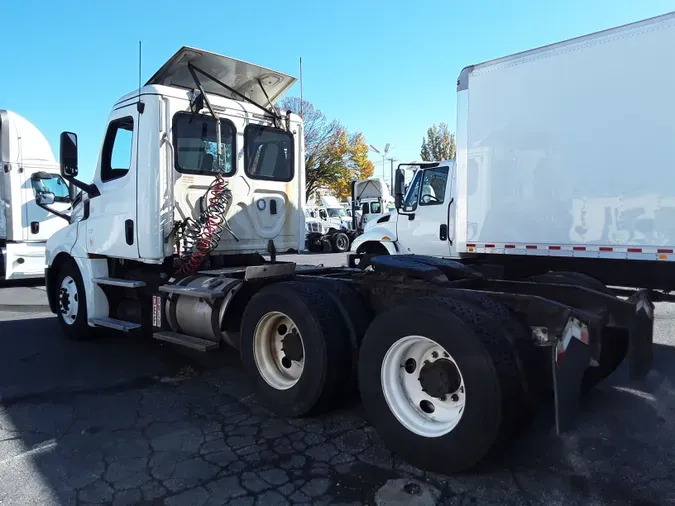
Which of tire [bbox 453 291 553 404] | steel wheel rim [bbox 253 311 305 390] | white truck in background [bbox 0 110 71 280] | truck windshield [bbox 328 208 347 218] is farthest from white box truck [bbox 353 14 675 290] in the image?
truck windshield [bbox 328 208 347 218]

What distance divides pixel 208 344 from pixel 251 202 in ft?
6.53

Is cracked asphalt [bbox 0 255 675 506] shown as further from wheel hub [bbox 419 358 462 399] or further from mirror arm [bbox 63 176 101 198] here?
mirror arm [bbox 63 176 101 198]

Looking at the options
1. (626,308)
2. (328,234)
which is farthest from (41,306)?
(328,234)

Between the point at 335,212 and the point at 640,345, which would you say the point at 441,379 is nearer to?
the point at 640,345

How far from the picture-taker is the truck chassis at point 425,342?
2979 mm

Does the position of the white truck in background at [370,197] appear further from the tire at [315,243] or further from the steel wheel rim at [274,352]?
the steel wheel rim at [274,352]

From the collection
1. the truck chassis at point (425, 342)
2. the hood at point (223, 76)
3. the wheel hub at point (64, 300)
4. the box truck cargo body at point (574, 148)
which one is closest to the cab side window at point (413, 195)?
the box truck cargo body at point (574, 148)

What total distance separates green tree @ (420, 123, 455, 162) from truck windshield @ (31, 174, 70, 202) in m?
32.9

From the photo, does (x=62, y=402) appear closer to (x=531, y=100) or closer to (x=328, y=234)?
(x=531, y=100)

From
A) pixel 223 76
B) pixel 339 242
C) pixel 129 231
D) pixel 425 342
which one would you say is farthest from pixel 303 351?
pixel 339 242

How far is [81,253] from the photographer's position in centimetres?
646

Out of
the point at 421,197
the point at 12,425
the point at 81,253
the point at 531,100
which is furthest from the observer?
the point at 421,197

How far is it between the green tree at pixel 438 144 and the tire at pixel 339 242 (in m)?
20.4

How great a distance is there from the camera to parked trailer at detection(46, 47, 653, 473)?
3.07m
